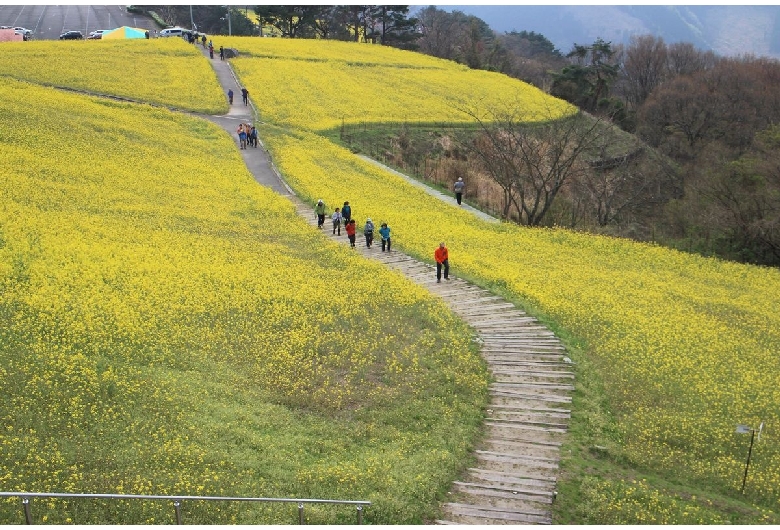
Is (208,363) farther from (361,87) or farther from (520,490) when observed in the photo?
(361,87)

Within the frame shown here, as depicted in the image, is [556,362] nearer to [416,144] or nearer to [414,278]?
[414,278]

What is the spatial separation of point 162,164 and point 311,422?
24.3 meters

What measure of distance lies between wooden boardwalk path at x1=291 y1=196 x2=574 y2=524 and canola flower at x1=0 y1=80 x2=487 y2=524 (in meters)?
0.54

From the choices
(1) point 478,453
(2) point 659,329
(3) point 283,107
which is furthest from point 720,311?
(3) point 283,107

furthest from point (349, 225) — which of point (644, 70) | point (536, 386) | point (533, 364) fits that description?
point (644, 70)

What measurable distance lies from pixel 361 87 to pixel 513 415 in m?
52.2

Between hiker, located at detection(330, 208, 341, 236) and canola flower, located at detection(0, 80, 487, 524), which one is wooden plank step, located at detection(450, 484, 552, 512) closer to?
canola flower, located at detection(0, 80, 487, 524)

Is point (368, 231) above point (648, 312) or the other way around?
above

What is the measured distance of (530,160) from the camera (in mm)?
38406

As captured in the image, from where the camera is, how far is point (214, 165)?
36031 millimetres

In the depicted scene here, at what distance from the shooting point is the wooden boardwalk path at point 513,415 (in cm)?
1148

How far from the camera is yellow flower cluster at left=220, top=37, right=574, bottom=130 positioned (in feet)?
175

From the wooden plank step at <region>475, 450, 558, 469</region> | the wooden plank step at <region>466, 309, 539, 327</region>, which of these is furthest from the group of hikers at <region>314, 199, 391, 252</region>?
the wooden plank step at <region>475, 450, 558, 469</region>

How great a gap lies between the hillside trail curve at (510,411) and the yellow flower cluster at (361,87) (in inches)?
1207
